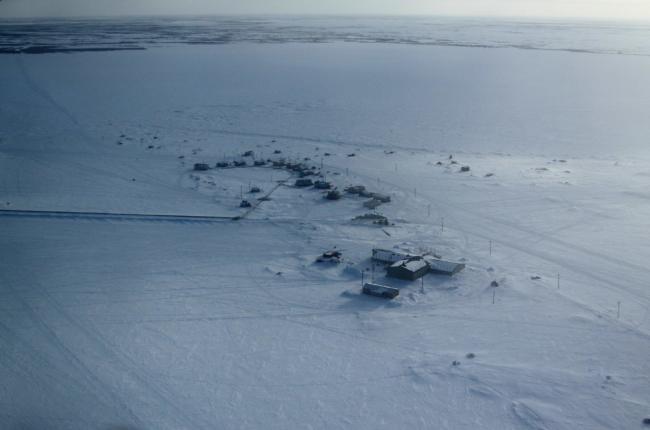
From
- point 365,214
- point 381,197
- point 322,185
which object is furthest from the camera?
point 322,185

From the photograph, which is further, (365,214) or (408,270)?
(365,214)

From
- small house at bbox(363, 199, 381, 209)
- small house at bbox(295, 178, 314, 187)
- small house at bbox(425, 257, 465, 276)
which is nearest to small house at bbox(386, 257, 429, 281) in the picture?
small house at bbox(425, 257, 465, 276)

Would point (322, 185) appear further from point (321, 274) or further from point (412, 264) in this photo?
point (412, 264)

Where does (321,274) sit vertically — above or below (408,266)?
below

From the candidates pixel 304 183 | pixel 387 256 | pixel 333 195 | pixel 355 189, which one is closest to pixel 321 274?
pixel 387 256

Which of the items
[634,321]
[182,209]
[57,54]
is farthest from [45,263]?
[57,54]

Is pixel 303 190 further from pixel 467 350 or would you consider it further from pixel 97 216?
pixel 467 350

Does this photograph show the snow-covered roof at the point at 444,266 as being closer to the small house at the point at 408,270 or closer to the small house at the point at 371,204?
the small house at the point at 408,270

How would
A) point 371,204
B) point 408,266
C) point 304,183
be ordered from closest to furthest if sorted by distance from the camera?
point 408,266, point 371,204, point 304,183
